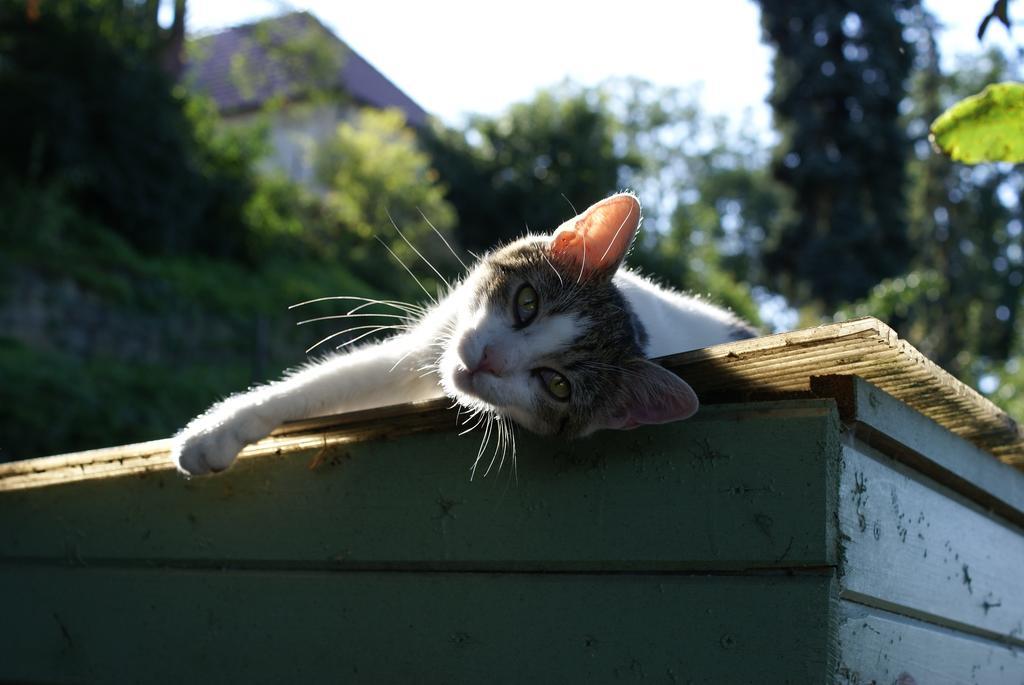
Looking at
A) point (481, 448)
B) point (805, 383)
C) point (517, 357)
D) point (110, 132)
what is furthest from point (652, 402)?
point (110, 132)

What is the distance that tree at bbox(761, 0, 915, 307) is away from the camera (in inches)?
800

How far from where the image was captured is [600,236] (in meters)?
2.07

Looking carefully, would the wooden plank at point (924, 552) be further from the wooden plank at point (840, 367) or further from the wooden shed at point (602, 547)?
the wooden plank at point (840, 367)

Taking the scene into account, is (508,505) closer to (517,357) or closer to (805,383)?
(517,357)

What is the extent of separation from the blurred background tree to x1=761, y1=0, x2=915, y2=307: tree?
50 millimetres

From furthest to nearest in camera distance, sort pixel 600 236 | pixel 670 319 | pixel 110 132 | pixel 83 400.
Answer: pixel 110 132, pixel 83 400, pixel 670 319, pixel 600 236

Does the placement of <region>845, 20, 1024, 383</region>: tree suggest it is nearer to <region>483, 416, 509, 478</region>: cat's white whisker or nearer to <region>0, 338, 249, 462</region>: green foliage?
<region>0, 338, 249, 462</region>: green foliage

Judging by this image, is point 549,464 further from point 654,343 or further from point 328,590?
point 654,343

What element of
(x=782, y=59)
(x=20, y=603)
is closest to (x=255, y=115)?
(x=782, y=59)

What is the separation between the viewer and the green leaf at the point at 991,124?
1486mm

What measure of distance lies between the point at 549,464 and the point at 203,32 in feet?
50.9

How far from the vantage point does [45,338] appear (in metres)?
9.19

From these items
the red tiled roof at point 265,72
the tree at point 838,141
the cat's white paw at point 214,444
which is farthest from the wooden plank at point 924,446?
the tree at point 838,141

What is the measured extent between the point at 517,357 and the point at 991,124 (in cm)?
94
